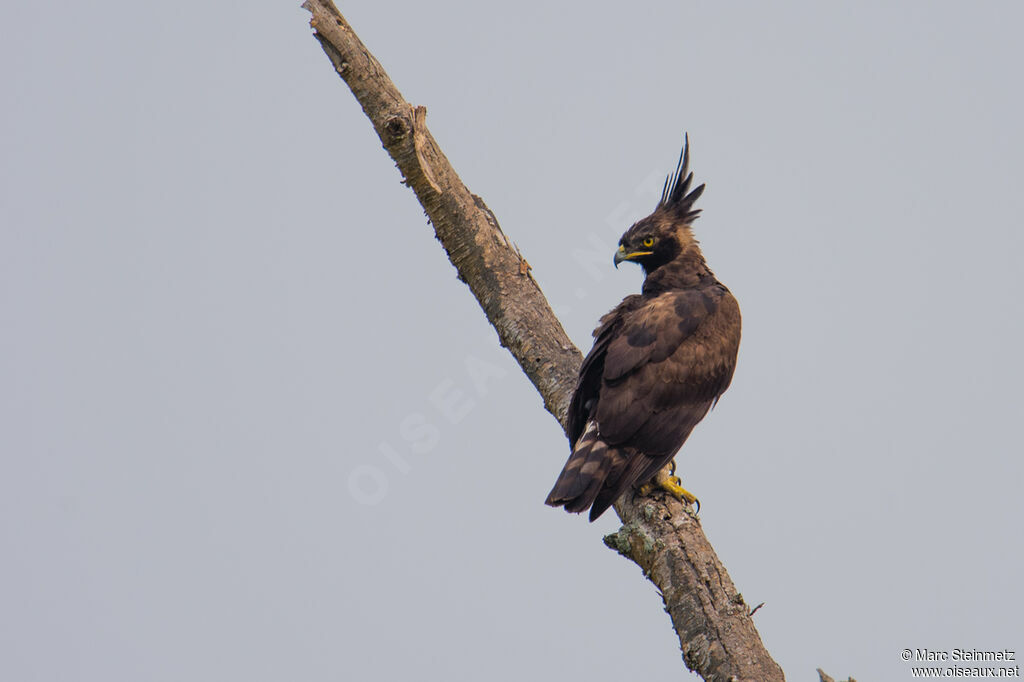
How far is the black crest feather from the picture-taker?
7.92 metres

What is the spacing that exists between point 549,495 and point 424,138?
2608mm

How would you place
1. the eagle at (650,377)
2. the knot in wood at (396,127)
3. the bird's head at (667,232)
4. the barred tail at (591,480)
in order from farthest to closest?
the bird's head at (667,232) < the knot in wood at (396,127) < the eagle at (650,377) < the barred tail at (591,480)

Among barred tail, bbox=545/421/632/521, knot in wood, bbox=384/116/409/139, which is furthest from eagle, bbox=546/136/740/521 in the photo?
knot in wood, bbox=384/116/409/139

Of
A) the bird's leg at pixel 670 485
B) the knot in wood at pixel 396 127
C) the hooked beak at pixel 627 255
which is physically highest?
the knot in wood at pixel 396 127

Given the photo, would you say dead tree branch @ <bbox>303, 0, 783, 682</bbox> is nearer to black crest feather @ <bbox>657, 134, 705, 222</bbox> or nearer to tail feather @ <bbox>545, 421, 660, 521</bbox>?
tail feather @ <bbox>545, 421, 660, 521</bbox>

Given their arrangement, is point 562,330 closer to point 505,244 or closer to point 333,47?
point 505,244

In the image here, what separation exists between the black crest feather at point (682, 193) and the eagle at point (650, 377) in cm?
23

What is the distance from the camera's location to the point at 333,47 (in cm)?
610

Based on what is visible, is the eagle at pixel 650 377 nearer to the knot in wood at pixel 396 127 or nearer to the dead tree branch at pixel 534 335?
the dead tree branch at pixel 534 335

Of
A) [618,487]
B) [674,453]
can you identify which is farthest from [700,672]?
[674,453]

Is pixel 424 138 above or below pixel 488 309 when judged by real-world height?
above

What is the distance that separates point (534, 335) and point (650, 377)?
88cm

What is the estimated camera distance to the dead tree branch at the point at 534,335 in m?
4.66

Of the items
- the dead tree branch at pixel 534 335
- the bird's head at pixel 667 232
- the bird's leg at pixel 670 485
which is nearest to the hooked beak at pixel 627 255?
the bird's head at pixel 667 232
